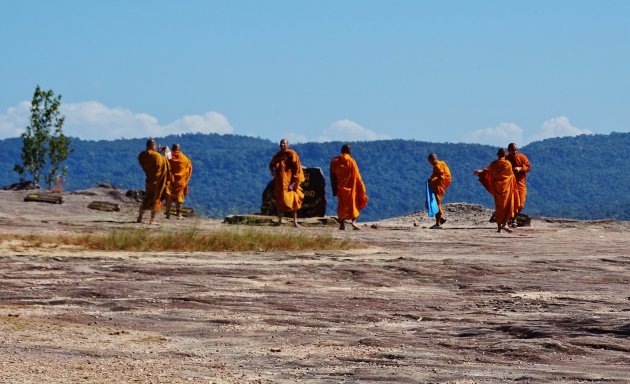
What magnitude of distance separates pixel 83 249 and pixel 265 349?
9.85 metres

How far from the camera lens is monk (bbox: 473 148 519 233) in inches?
1239

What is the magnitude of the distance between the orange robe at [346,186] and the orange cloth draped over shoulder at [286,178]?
2.92 ft

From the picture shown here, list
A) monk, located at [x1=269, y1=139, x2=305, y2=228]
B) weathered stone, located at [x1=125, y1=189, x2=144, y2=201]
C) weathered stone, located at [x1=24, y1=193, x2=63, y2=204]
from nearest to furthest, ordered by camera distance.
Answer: monk, located at [x1=269, y1=139, x2=305, y2=228] → weathered stone, located at [x1=24, y1=193, x2=63, y2=204] → weathered stone, located at [x1=125, y1=189, x2=144, y2=201]

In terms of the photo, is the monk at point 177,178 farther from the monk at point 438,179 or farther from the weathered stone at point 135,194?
the weathered stone at point 135,194

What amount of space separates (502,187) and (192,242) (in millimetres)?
11275

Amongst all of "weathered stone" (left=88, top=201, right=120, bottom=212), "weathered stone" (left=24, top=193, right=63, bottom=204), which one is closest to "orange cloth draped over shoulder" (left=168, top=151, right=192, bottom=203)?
"weathered stone" (left=88, top=201, right=120, bottom=212)

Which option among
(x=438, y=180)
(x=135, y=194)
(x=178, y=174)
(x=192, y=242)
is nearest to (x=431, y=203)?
(x=438, y=180)

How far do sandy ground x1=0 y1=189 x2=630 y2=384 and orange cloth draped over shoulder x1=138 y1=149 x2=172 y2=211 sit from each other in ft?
25.9

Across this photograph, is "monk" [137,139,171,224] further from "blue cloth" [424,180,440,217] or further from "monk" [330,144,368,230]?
"blue cloth" [424,180,440,217]

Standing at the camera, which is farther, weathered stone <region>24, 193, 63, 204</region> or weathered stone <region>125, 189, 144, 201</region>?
weathered stone <region>125, 189, 144, 201</region>

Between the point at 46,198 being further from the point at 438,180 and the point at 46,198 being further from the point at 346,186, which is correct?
the point at 438,180

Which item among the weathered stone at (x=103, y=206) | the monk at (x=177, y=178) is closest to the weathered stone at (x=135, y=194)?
the weathered stone at (x=103, y=206)

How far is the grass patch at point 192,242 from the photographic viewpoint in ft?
70.0

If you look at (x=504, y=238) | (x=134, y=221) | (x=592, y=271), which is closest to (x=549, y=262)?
(x=592, y=271)
